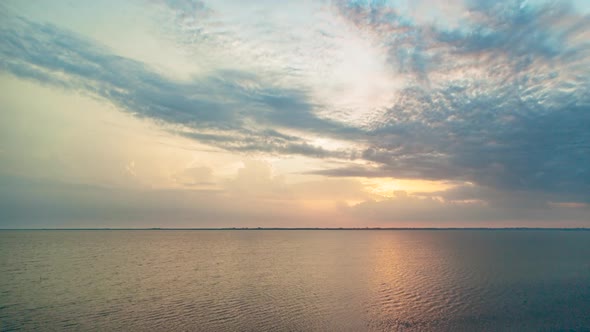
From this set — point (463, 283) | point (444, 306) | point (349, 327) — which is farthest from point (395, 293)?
point (349, 327)

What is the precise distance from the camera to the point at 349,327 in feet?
120

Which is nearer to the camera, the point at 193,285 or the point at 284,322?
the point at 284,322

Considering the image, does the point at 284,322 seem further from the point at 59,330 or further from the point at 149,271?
the point at 149,271

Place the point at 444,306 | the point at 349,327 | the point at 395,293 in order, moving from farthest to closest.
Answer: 1. the point at 395,293
2. the point at 444,306
3. the point at 349,327

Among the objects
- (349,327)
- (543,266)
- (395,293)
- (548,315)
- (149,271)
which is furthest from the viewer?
(543,266)

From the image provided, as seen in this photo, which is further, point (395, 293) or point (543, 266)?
point (543, 266)

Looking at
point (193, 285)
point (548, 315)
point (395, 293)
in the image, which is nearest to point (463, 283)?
point (395, 293)

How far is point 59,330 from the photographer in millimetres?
34281

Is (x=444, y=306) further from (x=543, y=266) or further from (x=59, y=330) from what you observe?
(x=543, y=266)

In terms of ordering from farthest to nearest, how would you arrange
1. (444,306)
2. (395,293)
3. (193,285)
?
1. (193,285)
2. (395,293)
3. (444,306)

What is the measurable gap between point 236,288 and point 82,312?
22562 mm

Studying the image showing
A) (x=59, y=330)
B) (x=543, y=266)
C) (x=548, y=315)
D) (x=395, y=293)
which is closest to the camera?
(x=59, y=330)

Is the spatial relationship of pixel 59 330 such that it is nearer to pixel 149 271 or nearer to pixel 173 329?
pixel 173 329

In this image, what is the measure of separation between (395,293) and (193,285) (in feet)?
114
